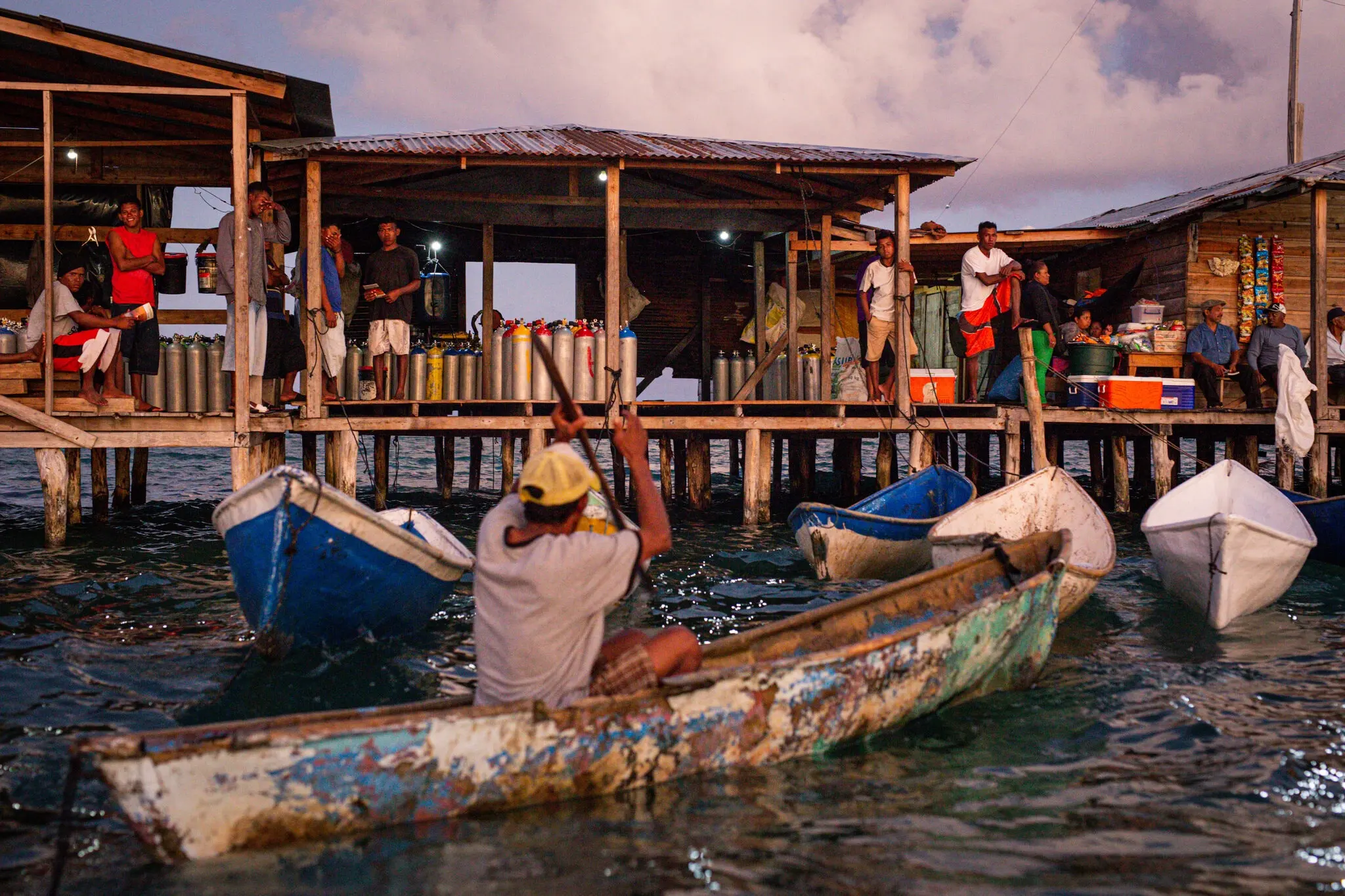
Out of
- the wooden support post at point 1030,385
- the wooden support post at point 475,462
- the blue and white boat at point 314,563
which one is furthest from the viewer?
the wooden support post at point 475,462

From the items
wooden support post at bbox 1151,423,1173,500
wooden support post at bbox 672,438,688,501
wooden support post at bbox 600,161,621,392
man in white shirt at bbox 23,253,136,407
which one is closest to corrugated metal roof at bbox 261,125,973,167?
wooden support post at bbox 600,161,621,392

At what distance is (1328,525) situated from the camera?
11.4 meters

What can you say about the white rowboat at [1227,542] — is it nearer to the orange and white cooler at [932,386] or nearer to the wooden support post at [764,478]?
A: the orange and white cooler at [932,386]

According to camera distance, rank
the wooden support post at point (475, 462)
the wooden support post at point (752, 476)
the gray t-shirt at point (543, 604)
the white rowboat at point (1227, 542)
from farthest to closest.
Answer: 1. the wooden support post at point (475, 462)
2. the wooden support post at point (752, 476)
3. the white rowboat at point (1227, 542)
4. the gray t-shirt at point (543, 604)

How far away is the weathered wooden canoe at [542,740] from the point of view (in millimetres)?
4164

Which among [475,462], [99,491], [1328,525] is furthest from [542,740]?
[475,462]

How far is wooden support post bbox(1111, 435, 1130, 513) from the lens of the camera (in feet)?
50.9

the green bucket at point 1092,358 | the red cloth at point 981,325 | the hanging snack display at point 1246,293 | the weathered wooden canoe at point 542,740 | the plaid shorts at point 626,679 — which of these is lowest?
the weathered wooden canoe at point 542,740

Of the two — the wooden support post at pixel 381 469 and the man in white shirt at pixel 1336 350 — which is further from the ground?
the man in white shirt at pixel 1336 350

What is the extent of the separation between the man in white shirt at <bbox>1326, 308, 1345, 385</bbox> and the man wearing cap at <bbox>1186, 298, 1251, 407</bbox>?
3.48 ft

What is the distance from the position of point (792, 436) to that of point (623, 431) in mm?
12027

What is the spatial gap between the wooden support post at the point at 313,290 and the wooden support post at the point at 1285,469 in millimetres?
11850

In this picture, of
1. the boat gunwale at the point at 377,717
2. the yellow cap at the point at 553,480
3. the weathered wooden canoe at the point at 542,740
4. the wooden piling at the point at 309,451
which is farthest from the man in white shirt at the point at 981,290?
the yellow cap at the point at 553,480

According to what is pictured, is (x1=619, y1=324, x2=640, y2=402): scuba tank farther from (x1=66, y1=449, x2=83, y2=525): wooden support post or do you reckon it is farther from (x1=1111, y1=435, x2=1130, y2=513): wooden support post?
(x1=1111, y1=435, x2=1130, y2=513): wooden support post
